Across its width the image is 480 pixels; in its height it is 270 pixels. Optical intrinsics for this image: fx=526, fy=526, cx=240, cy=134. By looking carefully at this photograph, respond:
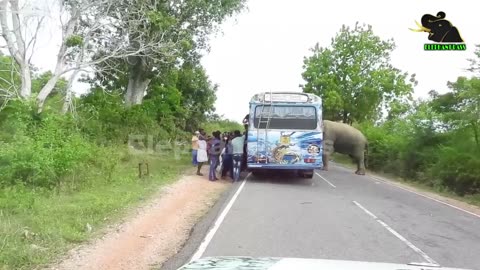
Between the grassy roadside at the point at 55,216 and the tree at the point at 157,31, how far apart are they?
32.1 feet

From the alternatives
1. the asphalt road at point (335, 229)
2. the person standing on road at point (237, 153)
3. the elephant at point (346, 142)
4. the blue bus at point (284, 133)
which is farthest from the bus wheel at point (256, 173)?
the elephant at point (346, 142)

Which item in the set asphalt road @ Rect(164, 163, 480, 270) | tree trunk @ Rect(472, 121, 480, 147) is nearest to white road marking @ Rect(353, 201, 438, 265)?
asphalt road @ Rect(164, 163, 480, 270)

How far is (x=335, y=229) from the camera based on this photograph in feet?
31.6

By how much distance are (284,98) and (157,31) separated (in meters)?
8.68

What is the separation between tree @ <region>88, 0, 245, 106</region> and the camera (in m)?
23.2

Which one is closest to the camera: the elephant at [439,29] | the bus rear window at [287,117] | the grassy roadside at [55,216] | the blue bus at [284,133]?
the grassy roadside at [55,216]

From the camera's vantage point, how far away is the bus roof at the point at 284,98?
18.2 metres

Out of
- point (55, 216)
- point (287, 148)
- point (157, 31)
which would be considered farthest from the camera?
point (157, 31)

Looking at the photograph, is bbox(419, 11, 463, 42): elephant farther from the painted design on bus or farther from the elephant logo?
the painted design on bus

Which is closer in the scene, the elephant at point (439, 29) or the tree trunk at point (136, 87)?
the elephant at point (439, 29)

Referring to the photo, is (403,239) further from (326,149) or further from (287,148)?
(326,149)

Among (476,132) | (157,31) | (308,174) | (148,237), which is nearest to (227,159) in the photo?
(308,174)

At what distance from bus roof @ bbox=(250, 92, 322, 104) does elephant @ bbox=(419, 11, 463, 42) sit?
4697 mm

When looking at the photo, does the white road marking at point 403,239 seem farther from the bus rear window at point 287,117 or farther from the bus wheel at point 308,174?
the bus wheel at point 308,174
